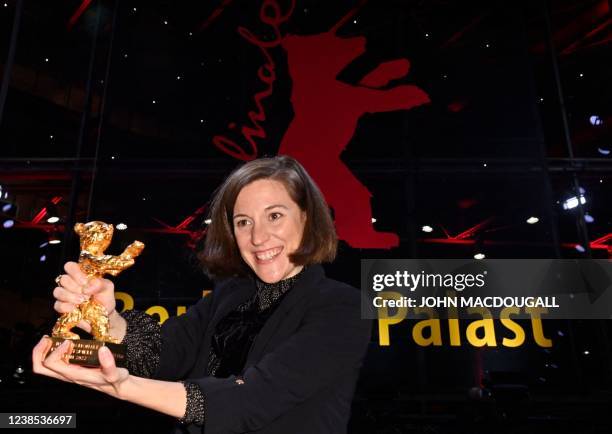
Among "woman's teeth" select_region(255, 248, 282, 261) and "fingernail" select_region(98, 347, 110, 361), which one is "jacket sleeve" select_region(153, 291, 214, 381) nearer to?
"woman's teeth" select_region(255, 248, 282, 261)

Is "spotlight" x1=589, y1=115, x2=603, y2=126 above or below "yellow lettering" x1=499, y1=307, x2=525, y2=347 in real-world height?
above

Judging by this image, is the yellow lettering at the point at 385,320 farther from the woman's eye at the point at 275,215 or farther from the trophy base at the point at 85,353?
the trophy base at the point at 85,353

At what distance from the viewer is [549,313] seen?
20.1ft

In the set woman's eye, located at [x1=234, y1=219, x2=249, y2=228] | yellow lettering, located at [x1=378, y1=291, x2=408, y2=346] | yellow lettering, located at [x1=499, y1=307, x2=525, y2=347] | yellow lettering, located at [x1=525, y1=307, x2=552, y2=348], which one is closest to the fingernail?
woman's eye, located at [x1=234, y1=219, x2=249, y2=228]

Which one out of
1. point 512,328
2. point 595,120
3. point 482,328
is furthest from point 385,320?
point 595,120

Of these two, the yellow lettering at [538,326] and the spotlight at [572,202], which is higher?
the spotlight at [572,202]

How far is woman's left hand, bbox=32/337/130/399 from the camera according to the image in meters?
0.83

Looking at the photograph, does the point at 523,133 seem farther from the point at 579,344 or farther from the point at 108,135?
the point at 108,135

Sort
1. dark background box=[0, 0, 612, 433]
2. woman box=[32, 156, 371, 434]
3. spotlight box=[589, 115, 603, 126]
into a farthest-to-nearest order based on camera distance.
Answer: spotlight box=[589, 115, 603, 126] → dark background box=[0, 0, 612, 433] → woman box=[32, 156, 371, 434]

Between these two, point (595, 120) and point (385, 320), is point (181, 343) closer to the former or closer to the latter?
point (385, 320)

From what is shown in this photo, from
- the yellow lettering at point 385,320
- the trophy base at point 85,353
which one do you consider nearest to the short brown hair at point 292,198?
the trophy base at point 85,353

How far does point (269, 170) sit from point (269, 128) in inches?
234

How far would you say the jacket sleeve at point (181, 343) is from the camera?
4.23 ft

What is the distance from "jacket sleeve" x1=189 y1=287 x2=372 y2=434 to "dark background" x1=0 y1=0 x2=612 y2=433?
4.66 metres
